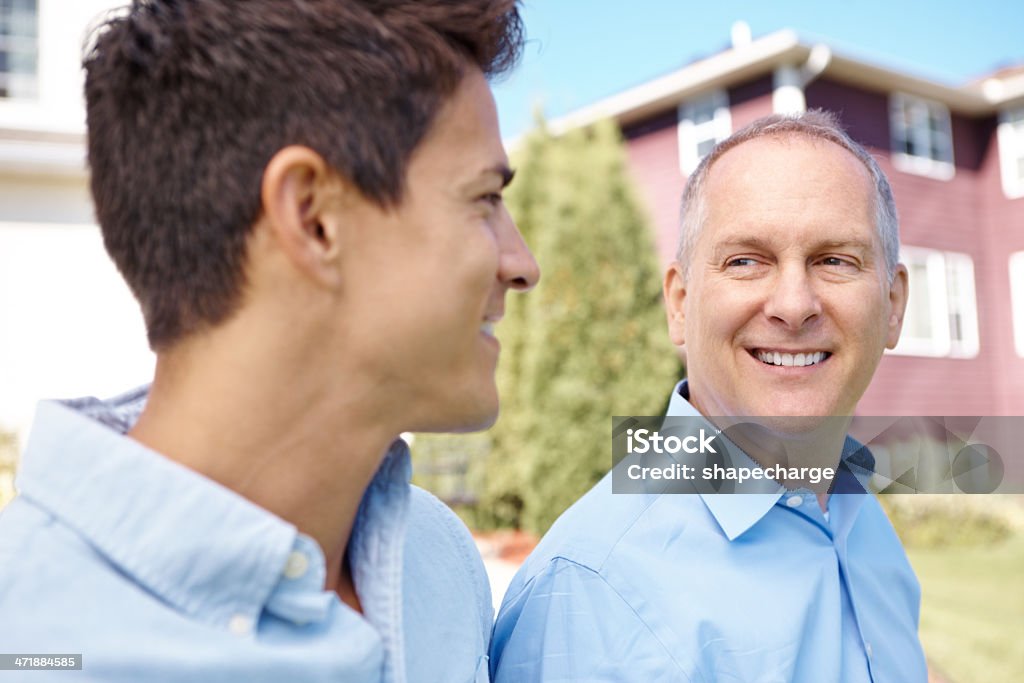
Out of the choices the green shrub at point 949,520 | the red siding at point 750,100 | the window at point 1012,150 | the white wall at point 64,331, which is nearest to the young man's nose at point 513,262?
the white wall at point 64,331

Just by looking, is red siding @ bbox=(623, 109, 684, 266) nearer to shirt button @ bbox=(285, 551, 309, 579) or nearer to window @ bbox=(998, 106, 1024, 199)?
window @ bbox=(998, 106, 1024, 199)

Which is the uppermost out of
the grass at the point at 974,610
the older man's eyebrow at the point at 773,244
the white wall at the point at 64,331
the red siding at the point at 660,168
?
the red siding at the point at 660,168

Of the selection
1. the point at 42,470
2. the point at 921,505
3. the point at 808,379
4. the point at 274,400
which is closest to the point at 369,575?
the point at 274,400

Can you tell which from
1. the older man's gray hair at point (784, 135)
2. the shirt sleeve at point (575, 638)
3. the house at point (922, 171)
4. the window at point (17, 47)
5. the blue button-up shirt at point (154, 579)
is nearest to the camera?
the blue button-up shirt at point (154, 579)

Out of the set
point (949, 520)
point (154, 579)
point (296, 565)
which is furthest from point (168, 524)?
point (949, 520)

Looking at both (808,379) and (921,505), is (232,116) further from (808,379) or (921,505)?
(921,505)

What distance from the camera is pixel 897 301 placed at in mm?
2420

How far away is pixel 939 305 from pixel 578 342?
7.68 meters

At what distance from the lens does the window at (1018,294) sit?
15.7 metres

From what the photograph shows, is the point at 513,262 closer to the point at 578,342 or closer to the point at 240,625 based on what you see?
the point at 240,625

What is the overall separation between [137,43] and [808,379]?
1560 mm

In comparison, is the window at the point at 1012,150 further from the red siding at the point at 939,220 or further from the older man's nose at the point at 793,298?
the older man's nose at the point at 793,298

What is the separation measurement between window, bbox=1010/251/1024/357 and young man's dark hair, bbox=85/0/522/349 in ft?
55.0

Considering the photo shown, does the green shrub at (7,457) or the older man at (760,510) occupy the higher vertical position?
the green shrub at (7,457)
